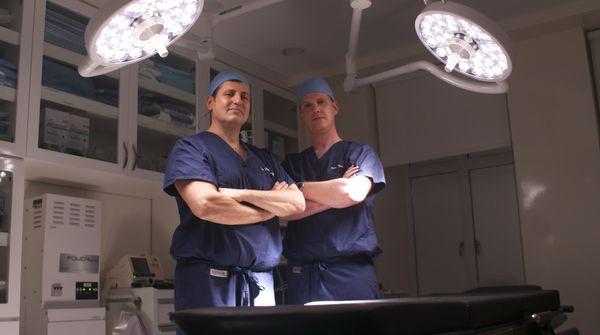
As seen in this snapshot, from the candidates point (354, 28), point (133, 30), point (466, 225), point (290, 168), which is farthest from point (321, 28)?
point (133, 30)

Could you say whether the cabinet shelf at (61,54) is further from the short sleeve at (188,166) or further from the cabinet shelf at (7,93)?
the short sleeve at (188,166)

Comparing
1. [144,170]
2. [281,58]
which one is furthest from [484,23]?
[281,58]

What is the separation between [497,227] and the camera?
417 cm

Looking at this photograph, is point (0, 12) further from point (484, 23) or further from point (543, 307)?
point (543, 307)

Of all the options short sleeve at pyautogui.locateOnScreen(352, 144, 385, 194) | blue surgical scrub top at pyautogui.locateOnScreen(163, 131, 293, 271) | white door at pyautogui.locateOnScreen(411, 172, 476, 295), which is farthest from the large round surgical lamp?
white door at pyautogui.locateOnScreen(411, 172, 476, 295)

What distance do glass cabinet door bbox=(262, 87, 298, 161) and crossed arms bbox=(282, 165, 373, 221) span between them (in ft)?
5.44

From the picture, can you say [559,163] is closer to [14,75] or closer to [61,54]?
[61,54]

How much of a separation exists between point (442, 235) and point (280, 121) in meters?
1.50

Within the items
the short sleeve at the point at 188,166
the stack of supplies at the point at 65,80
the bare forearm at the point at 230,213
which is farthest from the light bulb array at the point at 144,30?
the stack of supplies at the point at 65,80

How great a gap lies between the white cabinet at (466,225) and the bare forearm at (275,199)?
2.60m

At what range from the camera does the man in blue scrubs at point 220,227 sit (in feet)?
5.82

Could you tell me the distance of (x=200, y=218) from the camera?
1815 millimetres

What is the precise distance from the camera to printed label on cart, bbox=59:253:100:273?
2611 mm

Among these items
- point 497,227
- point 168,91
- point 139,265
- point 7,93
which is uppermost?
point 168,91
